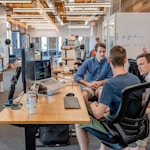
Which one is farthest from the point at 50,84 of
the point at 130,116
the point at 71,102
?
the point at 130,116

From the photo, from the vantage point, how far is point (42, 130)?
2.98 meters

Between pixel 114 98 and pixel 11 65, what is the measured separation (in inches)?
462

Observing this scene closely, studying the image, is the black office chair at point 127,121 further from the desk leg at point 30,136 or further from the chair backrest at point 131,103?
the desk leg at point 30,136

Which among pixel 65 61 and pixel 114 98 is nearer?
pixel 114 98

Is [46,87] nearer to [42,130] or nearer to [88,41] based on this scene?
[42,130]

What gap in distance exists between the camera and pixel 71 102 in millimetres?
2184

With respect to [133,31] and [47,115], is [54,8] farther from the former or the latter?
[47,115]

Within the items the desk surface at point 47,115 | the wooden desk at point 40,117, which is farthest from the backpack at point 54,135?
the wooden desk at point 40,117

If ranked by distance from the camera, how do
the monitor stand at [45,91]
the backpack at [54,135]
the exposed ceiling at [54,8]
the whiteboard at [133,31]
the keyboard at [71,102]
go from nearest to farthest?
the keyboard at [71,102], the monitor stand at [45,91], the backpack at [54,135], the whiteboard at [133,31], the exposed ceiling at [54,8]

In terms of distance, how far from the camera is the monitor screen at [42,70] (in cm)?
262

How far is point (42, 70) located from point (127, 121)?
1239mm

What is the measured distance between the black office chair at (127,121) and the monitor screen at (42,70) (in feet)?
3.26

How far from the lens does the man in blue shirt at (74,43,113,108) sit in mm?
3379

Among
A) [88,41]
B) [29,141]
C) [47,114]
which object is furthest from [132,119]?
[88,41]
